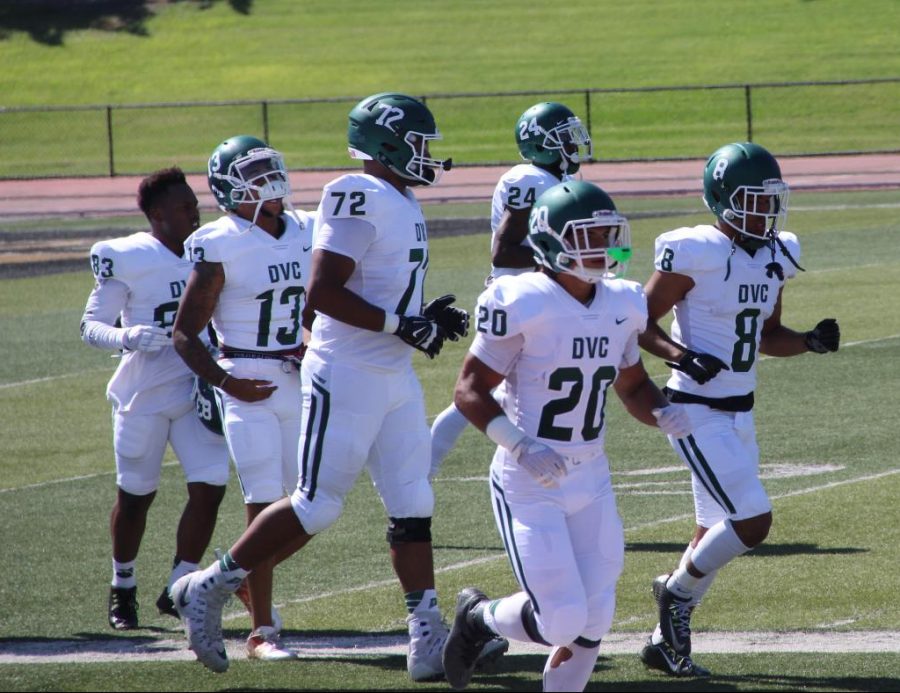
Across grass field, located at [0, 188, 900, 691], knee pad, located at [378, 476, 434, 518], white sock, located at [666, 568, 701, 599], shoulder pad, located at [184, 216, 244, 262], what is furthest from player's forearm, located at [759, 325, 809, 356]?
shoulder pad, located at [184, 216, 244, 262]

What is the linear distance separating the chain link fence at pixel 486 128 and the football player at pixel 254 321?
3094 centimetres

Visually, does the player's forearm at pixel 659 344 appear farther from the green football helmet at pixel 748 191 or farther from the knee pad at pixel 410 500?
the knee pad at pixel 410 500

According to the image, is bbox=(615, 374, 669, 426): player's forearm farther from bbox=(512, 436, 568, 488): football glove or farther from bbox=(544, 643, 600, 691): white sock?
bbox=(544, 643, 600, 691): white sock

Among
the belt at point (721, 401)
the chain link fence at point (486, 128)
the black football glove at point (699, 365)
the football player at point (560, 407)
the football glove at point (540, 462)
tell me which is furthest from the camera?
the chain link fence at point (486, 128)

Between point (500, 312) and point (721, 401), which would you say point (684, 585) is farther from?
point (500, 312)

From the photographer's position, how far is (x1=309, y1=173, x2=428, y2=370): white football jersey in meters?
6.23

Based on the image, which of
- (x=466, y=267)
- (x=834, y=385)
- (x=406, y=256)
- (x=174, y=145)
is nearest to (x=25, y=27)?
(x=174, y=145)

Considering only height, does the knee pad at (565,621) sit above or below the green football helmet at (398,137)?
below

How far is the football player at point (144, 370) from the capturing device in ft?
24.8

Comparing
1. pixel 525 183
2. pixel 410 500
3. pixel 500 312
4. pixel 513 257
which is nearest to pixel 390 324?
pixel 410 500

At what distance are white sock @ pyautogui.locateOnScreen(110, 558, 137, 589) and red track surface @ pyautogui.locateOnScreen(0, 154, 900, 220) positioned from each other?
77.2 ft

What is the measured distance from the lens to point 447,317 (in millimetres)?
6227

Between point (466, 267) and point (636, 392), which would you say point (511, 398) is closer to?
point (636, 392)

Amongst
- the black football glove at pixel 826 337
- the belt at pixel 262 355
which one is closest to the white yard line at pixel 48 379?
the belt at pixel 262 355
